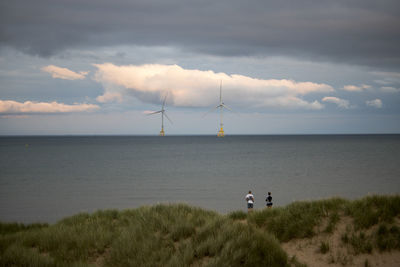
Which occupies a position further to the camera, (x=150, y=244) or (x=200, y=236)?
(x=200, y=236)

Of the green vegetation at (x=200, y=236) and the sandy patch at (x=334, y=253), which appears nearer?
the green vegetation at (x=200, y=236)

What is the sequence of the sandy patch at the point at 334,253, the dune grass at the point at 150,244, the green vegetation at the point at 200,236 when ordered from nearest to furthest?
the dune grass at the point at 150,244 → the green vegetation at the point at 200,236 → the sandy patch at the point at 334,253

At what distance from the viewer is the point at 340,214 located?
14.7 metres

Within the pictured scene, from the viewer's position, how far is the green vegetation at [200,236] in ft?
38.8

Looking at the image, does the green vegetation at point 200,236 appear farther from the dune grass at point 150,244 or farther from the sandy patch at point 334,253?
the sandy patch at point 334,253

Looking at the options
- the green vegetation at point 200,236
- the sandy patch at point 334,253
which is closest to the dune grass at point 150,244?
the green vegetation at point 200,236

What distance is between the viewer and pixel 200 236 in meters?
13.3

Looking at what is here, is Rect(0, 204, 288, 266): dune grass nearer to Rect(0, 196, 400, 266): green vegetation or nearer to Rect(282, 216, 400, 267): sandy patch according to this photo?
Rect(0, 196, 400, 266): green vegetation

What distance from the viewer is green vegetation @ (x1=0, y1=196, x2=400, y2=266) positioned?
11812mm

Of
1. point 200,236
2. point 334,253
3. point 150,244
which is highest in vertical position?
point 200,236

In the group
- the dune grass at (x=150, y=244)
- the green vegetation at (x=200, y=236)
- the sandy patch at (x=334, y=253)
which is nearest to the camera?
the dune grass at (x=150, y=244)

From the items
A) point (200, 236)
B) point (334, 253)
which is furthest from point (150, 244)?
point (334, 253)

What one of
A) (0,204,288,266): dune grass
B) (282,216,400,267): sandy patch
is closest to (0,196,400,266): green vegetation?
(0,204,288,266): dune grass

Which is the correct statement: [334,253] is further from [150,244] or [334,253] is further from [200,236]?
[150,244]
